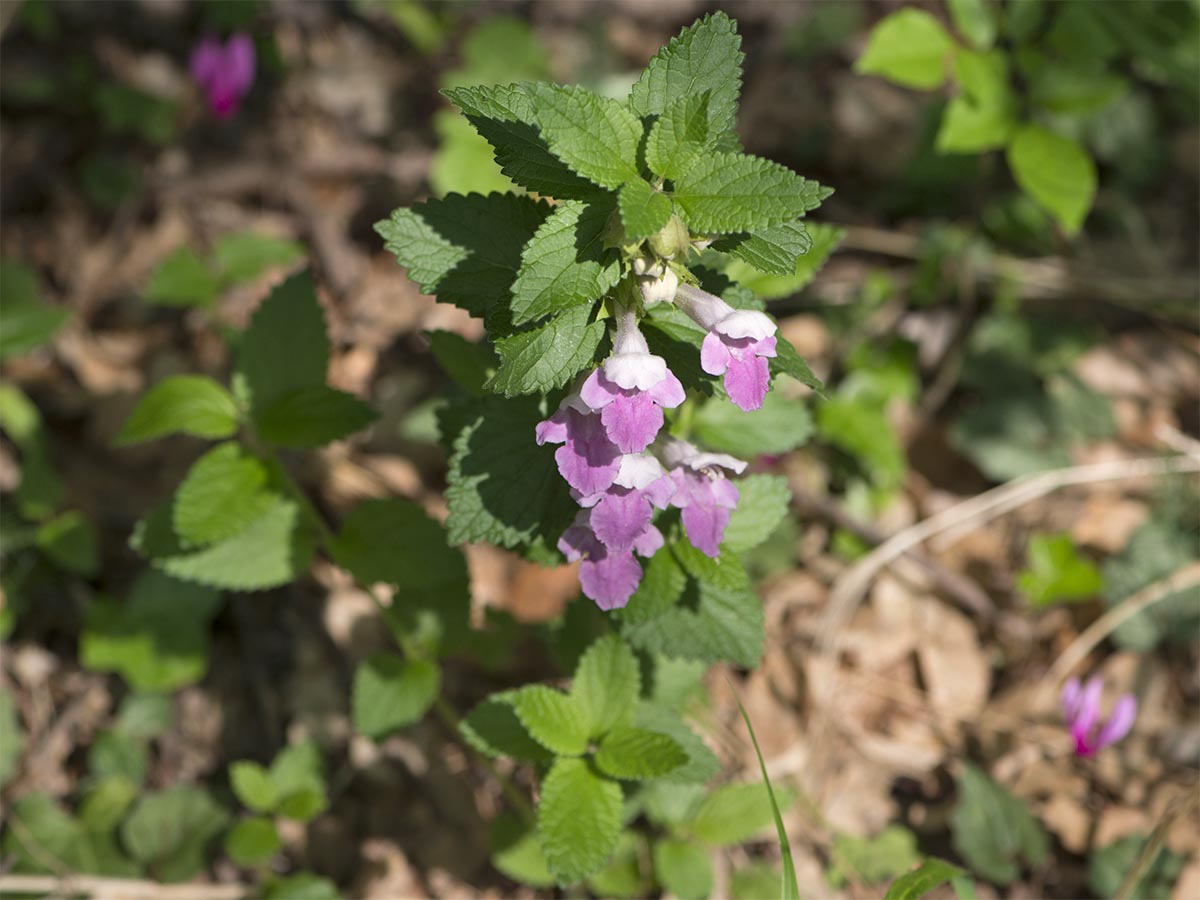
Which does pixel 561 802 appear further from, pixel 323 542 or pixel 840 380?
pixel 840 380

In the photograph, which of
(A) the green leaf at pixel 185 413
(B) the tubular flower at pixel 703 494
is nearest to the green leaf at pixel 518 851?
(B) the tubular flower at pixel 703 494

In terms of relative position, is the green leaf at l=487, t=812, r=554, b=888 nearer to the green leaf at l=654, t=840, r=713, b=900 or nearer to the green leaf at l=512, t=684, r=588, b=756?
the green leaf at l=654, t=840, r=713, b=900

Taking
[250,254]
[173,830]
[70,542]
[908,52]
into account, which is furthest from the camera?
[250,254]

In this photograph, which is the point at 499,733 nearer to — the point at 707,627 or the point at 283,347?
the point at 707,627

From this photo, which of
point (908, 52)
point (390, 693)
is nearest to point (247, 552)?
point (390, 693)

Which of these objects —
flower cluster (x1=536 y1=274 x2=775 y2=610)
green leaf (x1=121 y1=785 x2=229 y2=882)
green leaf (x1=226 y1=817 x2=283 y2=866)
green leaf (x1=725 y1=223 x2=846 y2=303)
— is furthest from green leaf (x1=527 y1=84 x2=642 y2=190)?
green leaf (x1=121 y1=785 x2=229 y2=882)

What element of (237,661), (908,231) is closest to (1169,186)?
(908,231)
